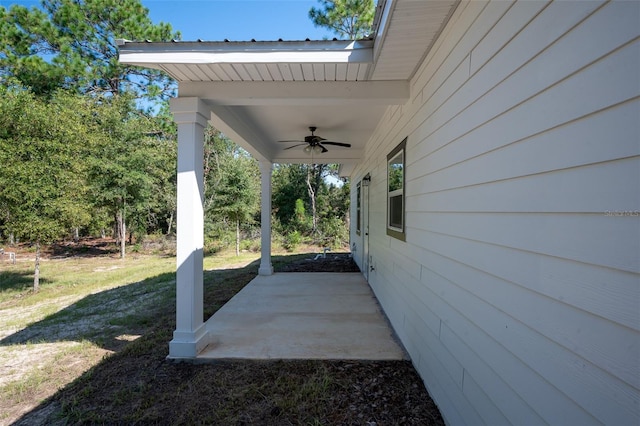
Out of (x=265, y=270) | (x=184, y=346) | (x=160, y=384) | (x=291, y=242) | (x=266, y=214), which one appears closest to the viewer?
(x=160, y=384)

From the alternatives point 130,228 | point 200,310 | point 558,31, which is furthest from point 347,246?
point 558,31

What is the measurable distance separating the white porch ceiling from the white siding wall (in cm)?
31

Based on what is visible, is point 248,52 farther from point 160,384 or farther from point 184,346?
point 160,384

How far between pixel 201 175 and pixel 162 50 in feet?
3.95

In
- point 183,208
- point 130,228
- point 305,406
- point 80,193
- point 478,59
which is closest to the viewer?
point 478,59

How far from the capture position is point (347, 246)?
48.5ft

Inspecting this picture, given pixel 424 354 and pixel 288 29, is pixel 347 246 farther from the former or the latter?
pixel 424 354

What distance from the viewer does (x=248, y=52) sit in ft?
8.80

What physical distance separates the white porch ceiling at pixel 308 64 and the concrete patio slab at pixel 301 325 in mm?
2616

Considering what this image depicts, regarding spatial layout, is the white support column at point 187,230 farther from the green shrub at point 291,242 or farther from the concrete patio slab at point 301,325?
the green shrub at point 291,242

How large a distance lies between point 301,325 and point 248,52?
10.5ft

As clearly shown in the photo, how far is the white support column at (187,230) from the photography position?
3137 millimetres

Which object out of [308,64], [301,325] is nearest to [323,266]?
[301,325]

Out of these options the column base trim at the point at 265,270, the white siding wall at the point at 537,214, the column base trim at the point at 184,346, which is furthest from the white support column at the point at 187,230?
the column base trim at the point at 265,270
